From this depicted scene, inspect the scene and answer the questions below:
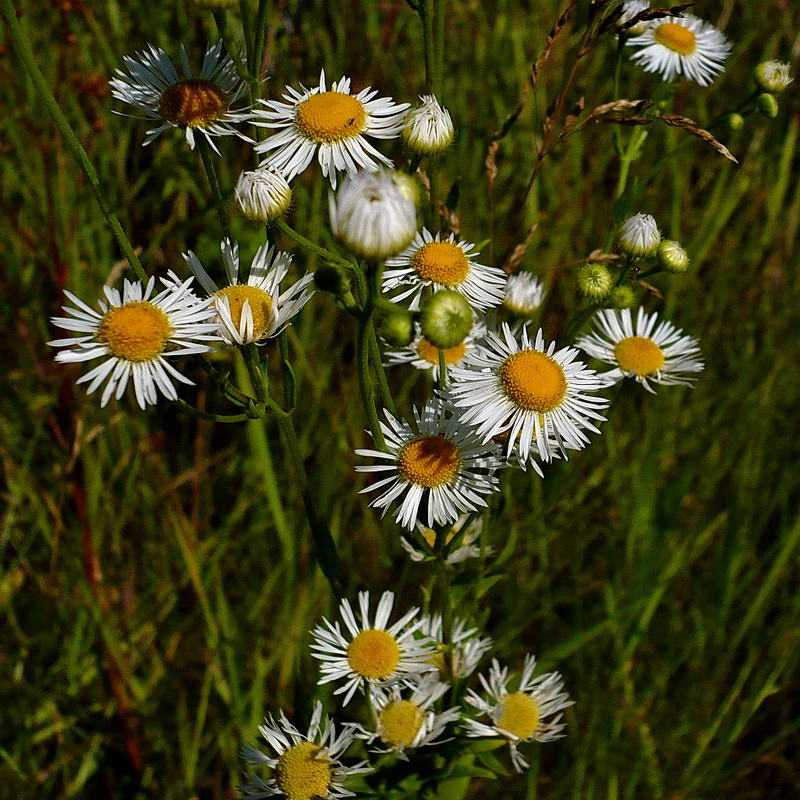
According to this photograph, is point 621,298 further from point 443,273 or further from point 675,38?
point 675,38

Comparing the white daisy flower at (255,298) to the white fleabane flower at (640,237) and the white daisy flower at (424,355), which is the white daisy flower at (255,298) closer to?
the white daisy flower at (424,355)

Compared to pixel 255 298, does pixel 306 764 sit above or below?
below

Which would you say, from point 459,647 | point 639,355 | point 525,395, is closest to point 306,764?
point 459,647

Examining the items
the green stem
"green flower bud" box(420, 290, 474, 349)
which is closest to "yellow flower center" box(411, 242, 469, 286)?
"green flower bud" box(420, 290, 474, 349)

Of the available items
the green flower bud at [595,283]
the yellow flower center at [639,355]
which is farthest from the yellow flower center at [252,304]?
the yellow flower center at [639,355]

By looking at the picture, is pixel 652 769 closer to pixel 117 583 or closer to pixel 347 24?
pixel 117 583

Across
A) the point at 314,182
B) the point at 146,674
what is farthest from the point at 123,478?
the point at 314,182
